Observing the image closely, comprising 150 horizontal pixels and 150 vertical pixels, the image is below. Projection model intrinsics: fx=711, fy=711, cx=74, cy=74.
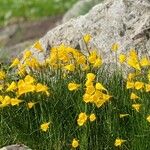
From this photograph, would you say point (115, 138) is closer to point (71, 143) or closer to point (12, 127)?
point (71, 143)

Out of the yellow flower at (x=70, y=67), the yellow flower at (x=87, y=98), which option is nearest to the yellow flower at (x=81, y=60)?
the yellow flower at (x=70, y=67)

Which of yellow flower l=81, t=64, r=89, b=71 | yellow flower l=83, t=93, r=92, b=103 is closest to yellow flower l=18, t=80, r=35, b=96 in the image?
yellow flower l=83, t=93, r=92, b=103

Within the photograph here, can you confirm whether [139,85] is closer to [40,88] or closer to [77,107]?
[77,107]

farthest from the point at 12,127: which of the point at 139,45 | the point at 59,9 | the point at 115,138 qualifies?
the point at 59,9

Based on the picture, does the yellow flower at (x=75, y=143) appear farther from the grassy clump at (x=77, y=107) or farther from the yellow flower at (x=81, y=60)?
the yellow flower at (x=81, y=60)

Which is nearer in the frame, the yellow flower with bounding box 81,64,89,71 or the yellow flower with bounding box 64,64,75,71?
the yellow flower with bounding box 64,64,75,71

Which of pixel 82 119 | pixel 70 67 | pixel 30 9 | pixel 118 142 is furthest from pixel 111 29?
pixel 30 9

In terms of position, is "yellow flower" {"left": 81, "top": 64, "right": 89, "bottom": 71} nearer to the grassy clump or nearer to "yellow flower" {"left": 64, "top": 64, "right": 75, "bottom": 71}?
the grassy clump
